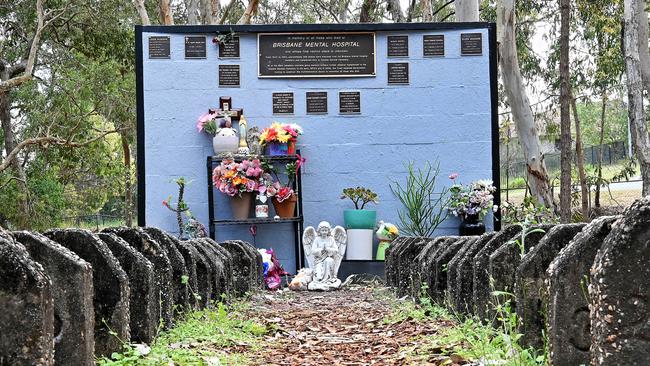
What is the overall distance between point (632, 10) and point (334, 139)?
7.71 metres

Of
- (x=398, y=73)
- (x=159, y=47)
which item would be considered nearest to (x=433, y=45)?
(x=398, y=73)

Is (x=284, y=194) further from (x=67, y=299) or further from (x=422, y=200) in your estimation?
(x=67, y=299)

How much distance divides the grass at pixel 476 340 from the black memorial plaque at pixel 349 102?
6.40 meters

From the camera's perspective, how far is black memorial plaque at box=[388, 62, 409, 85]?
13141 mm

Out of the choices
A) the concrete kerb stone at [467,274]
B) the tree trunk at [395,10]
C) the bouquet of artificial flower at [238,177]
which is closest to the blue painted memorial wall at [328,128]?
the bouquet of artificial flower at [238,177]

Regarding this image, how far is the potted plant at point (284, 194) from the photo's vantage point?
12289mm

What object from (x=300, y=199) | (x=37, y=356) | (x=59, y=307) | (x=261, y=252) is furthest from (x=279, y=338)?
(x=300, y=199)

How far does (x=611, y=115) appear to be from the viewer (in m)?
45.2

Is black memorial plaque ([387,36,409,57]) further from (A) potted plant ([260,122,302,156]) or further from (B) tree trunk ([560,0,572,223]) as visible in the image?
(B) tree trunk ([560,0,572,223])

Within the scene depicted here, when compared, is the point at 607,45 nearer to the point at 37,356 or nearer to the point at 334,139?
the point at 334,139

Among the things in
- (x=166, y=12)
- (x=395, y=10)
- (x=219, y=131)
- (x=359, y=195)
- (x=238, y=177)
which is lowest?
(x=359, y=195)

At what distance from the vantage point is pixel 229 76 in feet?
42.7

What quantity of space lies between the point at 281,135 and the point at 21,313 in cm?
983

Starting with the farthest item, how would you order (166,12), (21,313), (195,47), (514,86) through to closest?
(166,12) → (514,86) → (195,47) → (21,313)
